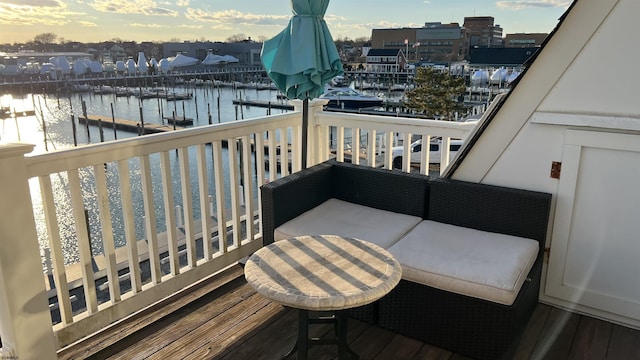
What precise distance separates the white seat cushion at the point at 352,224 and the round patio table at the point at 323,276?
403 millimetres

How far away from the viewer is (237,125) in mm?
2930

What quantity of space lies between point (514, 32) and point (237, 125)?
2673 millimetres

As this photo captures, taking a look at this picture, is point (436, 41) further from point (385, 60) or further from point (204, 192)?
point (385, 60)

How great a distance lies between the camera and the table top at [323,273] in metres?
1.48

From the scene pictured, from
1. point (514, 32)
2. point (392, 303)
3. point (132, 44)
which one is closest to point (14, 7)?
point (392, 303)

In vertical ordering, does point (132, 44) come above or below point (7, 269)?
above

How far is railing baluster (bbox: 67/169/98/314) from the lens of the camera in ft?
6.81

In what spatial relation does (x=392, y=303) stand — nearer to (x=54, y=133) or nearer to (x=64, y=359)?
(x=64, y=359)

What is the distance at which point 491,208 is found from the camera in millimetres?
2477

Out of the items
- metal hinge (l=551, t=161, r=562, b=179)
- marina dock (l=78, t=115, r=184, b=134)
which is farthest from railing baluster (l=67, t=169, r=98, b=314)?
marina dock (l=78, t=115, r=184, b=134)

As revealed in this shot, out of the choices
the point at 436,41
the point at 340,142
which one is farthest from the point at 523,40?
the point at 436,41

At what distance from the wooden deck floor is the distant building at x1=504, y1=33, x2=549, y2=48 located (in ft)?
5.24

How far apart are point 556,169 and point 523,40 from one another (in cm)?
143

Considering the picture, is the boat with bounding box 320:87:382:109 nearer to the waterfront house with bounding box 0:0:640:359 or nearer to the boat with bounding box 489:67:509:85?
the boat with bounding box 489:67:509:85
